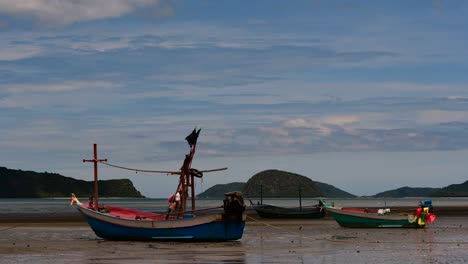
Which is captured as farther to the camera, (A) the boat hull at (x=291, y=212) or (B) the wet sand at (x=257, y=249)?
(A) the boat hull at (x=291, y=212)

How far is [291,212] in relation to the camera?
3100 inches

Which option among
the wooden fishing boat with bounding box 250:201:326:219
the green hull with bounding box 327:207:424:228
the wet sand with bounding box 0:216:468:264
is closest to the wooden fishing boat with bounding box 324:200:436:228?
the green hull with bounding box 327:207:424:228

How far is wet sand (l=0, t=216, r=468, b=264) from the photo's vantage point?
34.6 metres

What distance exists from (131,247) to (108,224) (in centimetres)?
480

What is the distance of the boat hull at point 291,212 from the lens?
78.4 metres

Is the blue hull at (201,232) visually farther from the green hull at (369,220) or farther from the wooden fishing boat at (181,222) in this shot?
the green hull at (369,220)

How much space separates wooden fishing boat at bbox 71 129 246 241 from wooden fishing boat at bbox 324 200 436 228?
17.5 metres

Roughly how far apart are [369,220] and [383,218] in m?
0.96

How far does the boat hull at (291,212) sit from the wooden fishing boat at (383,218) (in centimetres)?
1694

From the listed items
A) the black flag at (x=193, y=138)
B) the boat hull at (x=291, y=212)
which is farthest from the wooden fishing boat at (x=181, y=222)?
the boat hull at (x=291, y=212)

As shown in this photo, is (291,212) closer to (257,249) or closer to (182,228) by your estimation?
(182,228)

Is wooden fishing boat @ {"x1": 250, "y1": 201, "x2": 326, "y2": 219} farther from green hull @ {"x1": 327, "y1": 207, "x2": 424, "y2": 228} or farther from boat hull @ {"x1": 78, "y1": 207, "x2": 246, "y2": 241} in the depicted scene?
boat hull @ {"x1": 78, "y1": 207, "x2": 246, "y2": 241}

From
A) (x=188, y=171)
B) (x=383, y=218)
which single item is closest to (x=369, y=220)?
(x=383, y=218)

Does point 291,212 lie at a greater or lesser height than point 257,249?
greater
